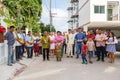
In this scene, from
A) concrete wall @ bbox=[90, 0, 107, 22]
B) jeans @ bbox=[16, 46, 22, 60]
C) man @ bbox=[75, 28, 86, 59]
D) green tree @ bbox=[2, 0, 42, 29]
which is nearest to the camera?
jeans @ bbox=[16, 46, 22, 60]

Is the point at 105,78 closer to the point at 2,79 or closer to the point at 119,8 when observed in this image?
the point at 2,79

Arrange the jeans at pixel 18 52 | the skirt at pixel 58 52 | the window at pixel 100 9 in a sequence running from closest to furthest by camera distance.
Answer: the jeans at pixel 18 52 → the skirt at pixel 58 52 → the window at pixel 100 9

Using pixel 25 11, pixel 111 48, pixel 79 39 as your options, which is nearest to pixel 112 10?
pixel 25 11

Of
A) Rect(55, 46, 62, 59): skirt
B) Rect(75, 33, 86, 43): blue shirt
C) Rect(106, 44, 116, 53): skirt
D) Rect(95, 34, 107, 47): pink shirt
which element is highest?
Rect(75, 33, 86, 43): blue shirt

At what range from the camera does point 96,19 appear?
5256 cm

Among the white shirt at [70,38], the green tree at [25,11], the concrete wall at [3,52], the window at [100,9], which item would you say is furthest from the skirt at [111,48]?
the window at [100,9]

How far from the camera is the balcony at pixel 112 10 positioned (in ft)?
177

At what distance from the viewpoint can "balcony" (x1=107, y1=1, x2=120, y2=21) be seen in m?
53.8

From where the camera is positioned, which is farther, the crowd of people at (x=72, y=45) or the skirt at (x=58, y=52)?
the skirt at (x=58, y=52)

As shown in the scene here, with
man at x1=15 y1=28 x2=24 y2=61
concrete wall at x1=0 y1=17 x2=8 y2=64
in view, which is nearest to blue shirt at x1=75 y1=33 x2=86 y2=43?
man at x1=15 y1=28 x2=24 y2=61

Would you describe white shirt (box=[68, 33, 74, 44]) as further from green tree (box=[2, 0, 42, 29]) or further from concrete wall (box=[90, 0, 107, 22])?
concrete wall (box=[90, 0, 107, 22])

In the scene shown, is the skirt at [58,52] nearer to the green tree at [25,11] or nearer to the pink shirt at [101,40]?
the pink shirt at [101,40]

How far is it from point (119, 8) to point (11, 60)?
3760cm

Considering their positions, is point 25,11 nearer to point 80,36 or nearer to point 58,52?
point 80,36
